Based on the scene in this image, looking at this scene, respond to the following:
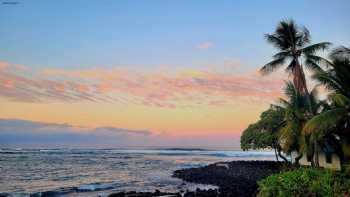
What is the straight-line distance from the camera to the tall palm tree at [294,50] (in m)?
18.6

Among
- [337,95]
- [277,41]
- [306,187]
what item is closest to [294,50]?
[277,41]

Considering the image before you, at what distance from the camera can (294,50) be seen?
63.3 feet

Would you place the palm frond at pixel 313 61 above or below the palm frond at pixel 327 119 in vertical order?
above

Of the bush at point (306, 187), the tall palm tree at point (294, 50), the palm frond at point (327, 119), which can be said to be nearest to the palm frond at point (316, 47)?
the tall palm tree at point (294, 50)

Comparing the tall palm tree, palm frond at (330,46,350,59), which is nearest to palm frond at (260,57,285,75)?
the tall palm tree

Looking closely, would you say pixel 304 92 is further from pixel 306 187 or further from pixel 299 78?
pixel 306 187

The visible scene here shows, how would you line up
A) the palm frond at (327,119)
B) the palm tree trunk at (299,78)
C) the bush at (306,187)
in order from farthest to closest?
the palm tree trunk at (299,78) → the palm frond at (327,119) → the bush at (306,187)

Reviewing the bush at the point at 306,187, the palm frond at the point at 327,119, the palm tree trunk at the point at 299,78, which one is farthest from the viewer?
the palm tree trunk at the point at 299,78

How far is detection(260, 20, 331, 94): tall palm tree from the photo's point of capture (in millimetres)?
18578

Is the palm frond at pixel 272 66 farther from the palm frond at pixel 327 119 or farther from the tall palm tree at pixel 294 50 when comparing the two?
the palm frond at pixel 327 119

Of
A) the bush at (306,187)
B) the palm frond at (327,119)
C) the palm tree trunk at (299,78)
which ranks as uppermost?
the palm tree trunk at (299,78)

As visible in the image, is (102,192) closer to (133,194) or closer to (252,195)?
(133,194)

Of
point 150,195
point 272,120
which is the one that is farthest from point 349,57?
point 272,120

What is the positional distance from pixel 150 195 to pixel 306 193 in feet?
32.1
